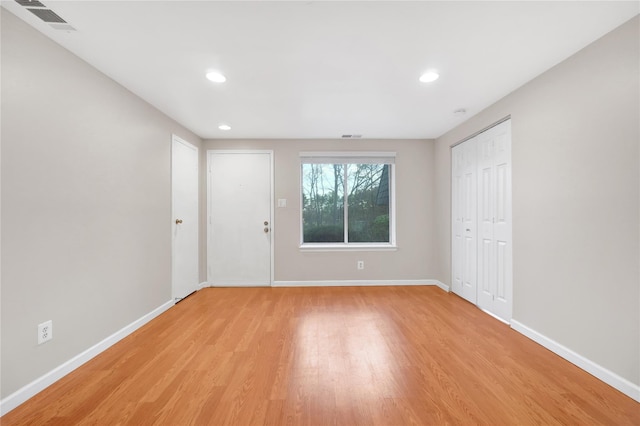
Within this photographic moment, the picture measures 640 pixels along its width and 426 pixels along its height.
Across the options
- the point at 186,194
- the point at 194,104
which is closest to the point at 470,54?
the point at 194,104

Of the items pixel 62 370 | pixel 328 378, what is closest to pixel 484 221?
pixel 328 378

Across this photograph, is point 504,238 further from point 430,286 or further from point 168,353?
point 168,353

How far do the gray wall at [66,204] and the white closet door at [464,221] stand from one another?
3.81 metres

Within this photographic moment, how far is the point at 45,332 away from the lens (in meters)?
1.87

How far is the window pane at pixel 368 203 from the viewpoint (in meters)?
4.66

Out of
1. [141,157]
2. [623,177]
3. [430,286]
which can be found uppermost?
[141,157]

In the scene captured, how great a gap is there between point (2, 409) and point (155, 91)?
2568mm

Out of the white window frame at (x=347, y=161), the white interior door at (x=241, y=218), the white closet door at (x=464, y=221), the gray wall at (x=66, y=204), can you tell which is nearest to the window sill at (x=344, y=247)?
the white window frame at (x=347, y=161)

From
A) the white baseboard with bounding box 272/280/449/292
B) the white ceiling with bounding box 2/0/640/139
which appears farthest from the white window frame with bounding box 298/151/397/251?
the white ceiling with bounding box 2/0/640/139

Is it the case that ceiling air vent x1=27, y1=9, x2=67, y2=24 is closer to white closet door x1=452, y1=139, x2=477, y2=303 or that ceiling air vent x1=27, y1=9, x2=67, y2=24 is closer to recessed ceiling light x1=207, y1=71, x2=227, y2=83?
recessed ceiling light x1=207, y1=71, x2=227, y2=83

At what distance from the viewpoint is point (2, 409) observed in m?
1.59

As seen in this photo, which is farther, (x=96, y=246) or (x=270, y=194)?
(x=270, y=194)

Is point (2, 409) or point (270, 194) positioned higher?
point (270, 194)

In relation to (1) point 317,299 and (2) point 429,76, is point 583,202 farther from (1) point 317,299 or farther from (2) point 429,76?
(1) point 317,299
